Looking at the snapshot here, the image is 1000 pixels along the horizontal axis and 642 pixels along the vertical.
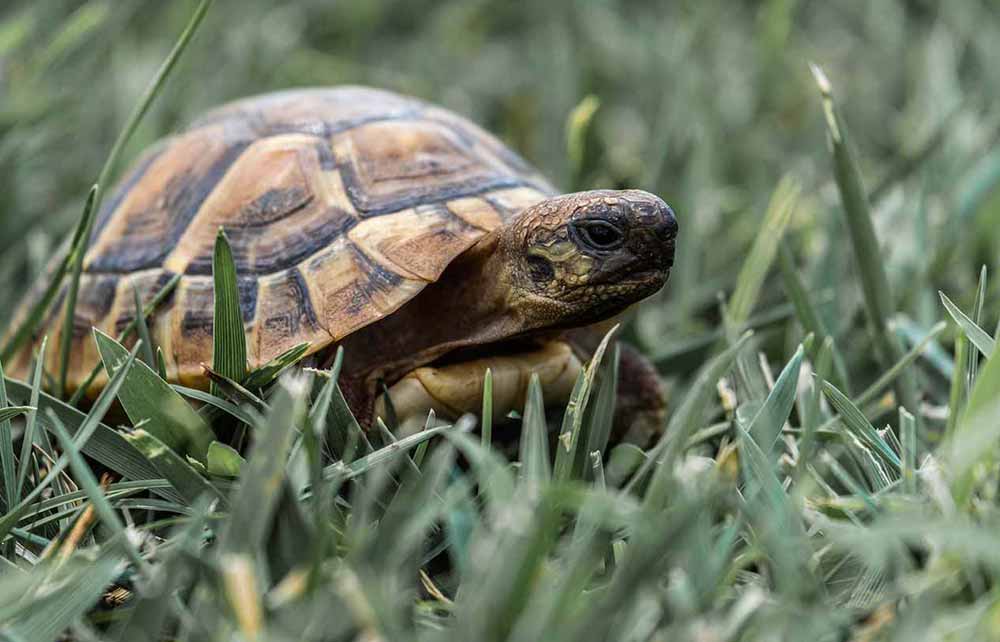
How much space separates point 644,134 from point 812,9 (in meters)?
1.51

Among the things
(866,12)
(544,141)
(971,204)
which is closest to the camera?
(971,204)

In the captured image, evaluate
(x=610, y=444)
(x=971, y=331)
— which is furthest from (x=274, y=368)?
(x=971, y=331)

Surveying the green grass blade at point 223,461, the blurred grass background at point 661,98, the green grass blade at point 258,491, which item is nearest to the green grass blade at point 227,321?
the green grass blade at point 223,461

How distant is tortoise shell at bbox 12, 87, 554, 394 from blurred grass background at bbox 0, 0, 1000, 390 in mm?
446

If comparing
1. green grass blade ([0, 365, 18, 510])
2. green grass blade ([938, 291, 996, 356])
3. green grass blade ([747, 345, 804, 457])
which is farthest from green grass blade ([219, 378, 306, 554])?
green grass blade ([938, 291, 996, 356])

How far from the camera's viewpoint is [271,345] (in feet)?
6.54

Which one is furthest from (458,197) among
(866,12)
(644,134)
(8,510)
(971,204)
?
(866,12)

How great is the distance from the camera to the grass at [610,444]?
1124 mm

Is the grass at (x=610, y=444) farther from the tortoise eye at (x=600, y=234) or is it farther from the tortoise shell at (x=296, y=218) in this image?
the tortoise eye at (x=600, y=234)

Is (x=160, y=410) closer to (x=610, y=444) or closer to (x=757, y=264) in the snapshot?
Result: (x=610, y=444)

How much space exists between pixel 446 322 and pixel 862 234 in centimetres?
92

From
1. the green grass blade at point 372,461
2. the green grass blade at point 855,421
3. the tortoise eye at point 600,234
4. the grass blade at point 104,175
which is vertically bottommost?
the green grass blade at point 855,421

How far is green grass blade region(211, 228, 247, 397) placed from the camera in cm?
164

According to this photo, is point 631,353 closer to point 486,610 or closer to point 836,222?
point 836,222
